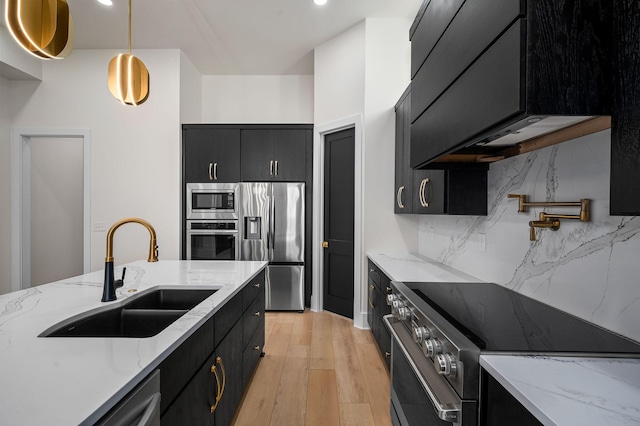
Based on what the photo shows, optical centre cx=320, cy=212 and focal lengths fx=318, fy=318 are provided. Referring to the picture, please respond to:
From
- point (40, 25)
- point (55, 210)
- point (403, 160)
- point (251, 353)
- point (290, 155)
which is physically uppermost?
point (40, 25)

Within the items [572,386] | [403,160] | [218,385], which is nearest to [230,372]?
[218,385]

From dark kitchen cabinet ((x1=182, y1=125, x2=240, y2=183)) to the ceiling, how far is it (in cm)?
105

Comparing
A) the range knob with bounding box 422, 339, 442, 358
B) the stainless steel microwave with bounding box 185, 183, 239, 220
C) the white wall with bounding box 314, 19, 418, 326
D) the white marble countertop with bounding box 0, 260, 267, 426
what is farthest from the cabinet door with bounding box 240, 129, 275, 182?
the range knob with bounding box 422, 339, 442, 358

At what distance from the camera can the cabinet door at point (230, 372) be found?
1.62 meters

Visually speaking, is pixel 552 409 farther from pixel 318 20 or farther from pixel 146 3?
pixel 146 3

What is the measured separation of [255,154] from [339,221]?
4.80ft

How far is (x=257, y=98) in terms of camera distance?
4980 mm

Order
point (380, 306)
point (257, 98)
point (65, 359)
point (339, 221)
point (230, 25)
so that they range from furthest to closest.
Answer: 1. point (257, 98)
2. point (339, 221)
3. point (230, 25)
4. point (380, 306)
5. point (65, 359)

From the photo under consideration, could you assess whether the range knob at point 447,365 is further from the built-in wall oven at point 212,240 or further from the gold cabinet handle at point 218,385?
the built-in wall oven at point 212,240

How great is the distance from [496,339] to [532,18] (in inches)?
36.8

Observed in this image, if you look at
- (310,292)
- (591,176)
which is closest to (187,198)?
(310,292)


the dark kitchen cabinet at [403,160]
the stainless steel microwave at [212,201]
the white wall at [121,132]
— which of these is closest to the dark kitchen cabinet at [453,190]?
the dark kitchen cabinet at [403,160]

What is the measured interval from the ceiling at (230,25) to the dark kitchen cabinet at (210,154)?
105 centimetres

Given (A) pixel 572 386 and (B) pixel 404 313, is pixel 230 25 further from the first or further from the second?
(A) pixel 572 386
